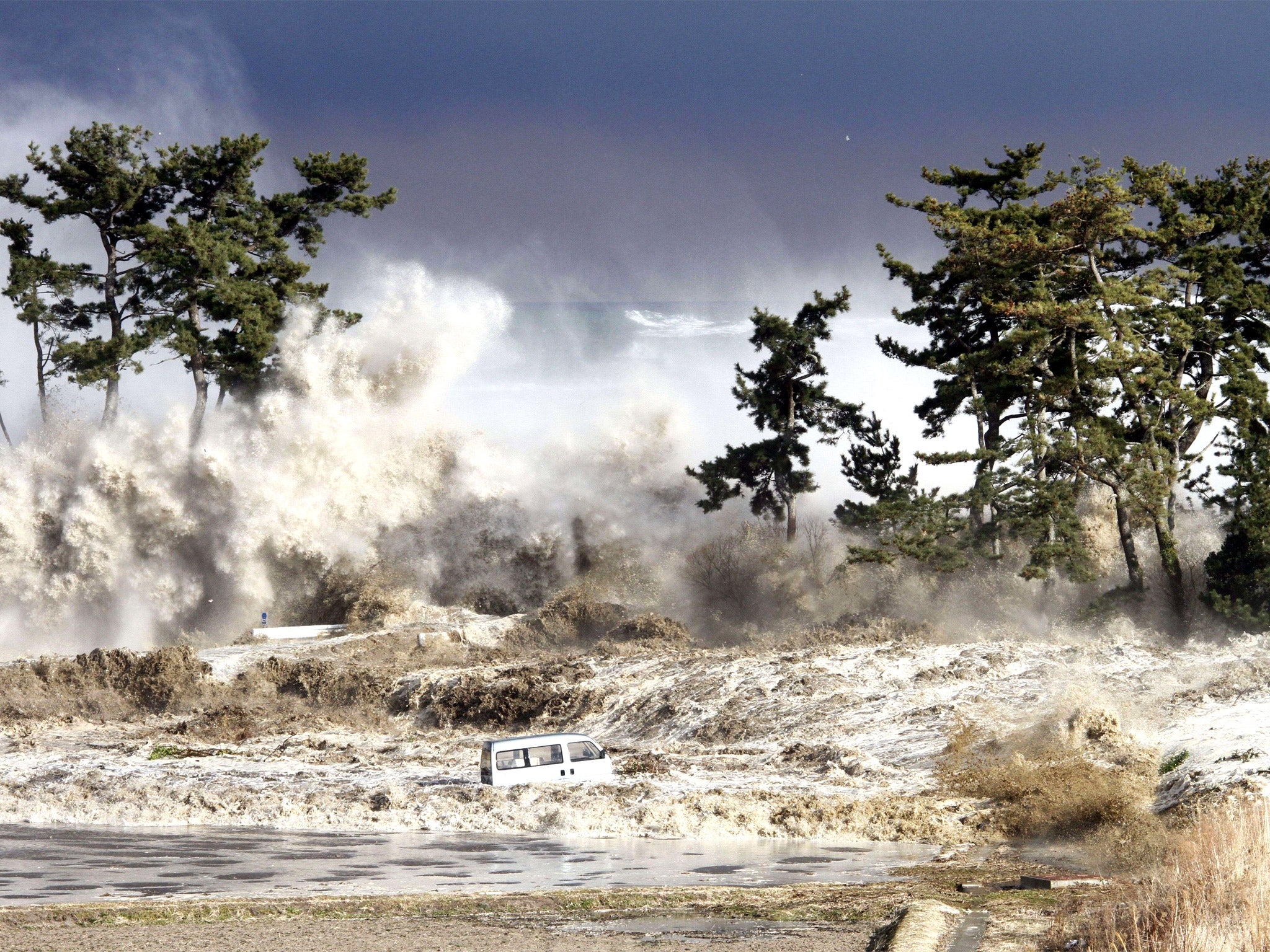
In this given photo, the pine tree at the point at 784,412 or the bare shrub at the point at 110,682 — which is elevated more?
the pine tree at the point at 784,412

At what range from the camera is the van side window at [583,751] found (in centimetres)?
2227

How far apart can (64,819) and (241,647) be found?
17.6 m

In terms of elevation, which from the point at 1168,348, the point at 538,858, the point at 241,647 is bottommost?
the point at 538,858

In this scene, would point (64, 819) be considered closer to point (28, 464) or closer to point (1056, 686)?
point (1056, 686)

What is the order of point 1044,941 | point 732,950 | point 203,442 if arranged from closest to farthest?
1. point 1044,941
2. point 732,950
3. point 203,442

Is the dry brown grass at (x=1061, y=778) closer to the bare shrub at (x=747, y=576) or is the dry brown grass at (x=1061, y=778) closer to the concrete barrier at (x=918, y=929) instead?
the concrete barrier at (x=918, y=929)

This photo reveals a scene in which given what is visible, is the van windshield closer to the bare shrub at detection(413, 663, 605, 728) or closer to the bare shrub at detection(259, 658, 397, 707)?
the bare shrub at detection(413, 663, 605, 728)

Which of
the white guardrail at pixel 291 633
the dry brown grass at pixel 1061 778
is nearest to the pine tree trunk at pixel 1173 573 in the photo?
the dry brown grass at pixel 1061 778

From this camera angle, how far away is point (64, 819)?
69.1 ft

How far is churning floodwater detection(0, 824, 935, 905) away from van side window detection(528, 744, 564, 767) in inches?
107

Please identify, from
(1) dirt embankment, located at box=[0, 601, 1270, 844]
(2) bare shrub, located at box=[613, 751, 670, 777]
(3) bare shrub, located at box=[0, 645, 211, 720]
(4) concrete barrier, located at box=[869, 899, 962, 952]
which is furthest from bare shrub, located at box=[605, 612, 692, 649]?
(4) concrete barrier, located at box=[869, 899, 962, 952]

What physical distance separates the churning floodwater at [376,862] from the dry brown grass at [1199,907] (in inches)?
164

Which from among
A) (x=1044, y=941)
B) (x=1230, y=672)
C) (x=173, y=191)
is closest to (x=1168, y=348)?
(x=1230, y=672)

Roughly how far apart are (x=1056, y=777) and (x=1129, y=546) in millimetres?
15963
